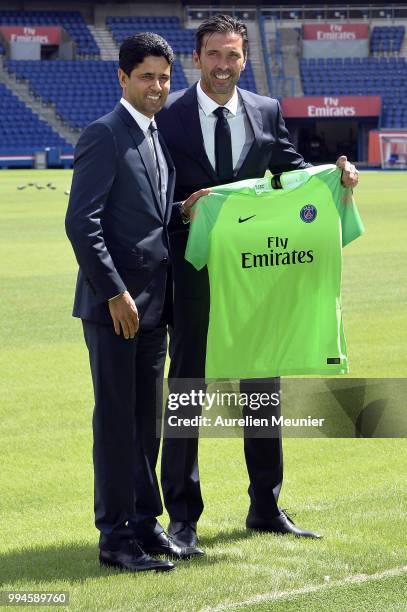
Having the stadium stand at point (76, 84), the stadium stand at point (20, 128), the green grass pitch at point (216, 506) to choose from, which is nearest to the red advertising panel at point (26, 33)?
the stadium stand at point (76, 84)

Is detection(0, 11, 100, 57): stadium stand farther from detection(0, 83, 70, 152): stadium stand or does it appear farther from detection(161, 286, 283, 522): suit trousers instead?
detection(161, 286, 283, 522): suit trousers

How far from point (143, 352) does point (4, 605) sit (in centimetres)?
106

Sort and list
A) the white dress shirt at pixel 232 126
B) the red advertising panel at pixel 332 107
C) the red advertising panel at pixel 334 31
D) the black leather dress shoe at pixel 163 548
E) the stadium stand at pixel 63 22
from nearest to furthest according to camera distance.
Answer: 1. the black leather dress shoe at pixel 163 548
2. the white dress shirt at pixel 232 126
3. the red advertising panel at pixel 332 107
4. the red advertising panel at pixel 334 31
5. the stadium stand at pixel 63 22

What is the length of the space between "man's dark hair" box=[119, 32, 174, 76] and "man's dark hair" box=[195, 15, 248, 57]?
1.48ft

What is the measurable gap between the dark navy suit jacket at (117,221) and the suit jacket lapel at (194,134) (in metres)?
0.41

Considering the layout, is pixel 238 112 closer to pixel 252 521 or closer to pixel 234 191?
pixel 234 191

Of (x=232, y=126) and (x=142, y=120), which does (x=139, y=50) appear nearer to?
(x=142, y=120)

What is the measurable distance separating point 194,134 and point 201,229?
0.41 metres

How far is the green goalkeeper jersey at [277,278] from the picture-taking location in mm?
4465

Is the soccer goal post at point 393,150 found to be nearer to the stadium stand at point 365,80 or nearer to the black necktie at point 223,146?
the stadium stand at point 365,80

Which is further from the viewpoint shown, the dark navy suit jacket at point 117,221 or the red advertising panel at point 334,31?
the red advertising panel at point 334,31

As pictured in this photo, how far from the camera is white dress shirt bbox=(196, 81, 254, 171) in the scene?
15.0ft

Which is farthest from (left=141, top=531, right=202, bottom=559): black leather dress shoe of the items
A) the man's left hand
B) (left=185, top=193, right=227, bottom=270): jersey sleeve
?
the man's left hand

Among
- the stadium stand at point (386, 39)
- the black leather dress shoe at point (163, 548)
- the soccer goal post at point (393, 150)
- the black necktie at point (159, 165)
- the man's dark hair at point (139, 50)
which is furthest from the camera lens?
the stadium stand at point (386, 39)
